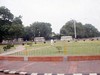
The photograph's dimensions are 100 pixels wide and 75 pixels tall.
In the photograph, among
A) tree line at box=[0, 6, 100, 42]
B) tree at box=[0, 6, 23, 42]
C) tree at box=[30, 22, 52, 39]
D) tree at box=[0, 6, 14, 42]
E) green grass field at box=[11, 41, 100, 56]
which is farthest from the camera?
tree at box=[30, 22, 52, 39]

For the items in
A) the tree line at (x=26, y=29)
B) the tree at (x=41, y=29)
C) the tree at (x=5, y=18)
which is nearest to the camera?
the tree line at (x=26, y=29)

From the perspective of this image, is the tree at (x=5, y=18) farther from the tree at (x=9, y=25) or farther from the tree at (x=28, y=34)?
the tree at (x=28, y=34)

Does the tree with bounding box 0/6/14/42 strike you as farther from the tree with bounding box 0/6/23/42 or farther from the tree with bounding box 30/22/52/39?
the tree with bounding box 30/22/52/39

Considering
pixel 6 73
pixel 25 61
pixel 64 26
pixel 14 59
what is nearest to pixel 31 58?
pixel 25 61

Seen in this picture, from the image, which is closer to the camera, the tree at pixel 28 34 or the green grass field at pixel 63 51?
the green grass field at pixel 63 51

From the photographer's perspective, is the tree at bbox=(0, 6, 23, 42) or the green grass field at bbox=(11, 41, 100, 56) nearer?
the green grass field at bbox=(11, 41, 100, 56)

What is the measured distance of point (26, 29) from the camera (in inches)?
3302

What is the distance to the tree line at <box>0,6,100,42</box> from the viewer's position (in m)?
52.9

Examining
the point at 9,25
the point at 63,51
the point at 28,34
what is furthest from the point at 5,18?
the point at 63,51

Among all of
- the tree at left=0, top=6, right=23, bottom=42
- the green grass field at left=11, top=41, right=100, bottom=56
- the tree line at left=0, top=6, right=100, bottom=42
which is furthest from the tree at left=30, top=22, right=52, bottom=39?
the green grass field at left=11, top=41, right=100, bottom=56

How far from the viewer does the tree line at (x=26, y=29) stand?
52938mm

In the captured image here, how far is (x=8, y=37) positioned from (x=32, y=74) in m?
46.6

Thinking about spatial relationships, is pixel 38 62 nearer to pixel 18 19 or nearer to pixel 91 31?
pixel 18 19

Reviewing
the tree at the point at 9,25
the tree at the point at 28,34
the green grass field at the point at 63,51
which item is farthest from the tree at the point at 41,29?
the green grass field at the point at 63,51
